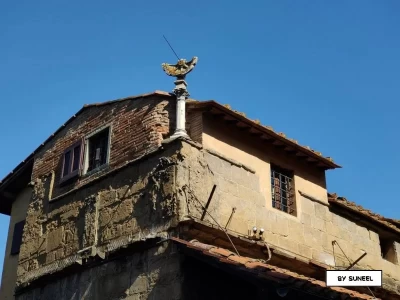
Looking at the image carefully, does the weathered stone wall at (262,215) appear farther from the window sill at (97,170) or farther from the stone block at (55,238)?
the stone block at (55,238)

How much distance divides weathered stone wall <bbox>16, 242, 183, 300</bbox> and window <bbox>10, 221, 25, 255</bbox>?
9.80 feet


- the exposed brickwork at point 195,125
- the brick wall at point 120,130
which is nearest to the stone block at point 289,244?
the exposed brickwork at point 195,125

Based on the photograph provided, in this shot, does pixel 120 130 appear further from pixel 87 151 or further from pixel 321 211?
pixel 321 211

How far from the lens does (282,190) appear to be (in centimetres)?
1197

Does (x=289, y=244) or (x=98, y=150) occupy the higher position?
(x=98, y=150)

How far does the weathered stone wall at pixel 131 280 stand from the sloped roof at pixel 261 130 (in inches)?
107

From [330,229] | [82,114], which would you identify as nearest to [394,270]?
[330,229]

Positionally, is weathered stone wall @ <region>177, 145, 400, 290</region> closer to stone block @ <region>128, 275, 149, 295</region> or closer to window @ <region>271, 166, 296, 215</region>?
window @ <region>271, 166, 296, 215</region>

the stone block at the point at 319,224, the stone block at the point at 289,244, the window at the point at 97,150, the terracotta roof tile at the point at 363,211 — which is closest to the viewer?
the stone block at the point at 289,244

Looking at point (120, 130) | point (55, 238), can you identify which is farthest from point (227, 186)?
point (55, 238)

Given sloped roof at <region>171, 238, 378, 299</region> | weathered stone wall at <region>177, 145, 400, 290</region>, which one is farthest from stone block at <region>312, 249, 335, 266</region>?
sloped roof at <region>171, 238, 378, 299</region>

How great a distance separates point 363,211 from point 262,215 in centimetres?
394

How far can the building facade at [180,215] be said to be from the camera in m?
9.33

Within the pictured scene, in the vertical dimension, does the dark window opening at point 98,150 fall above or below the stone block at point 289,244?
above
